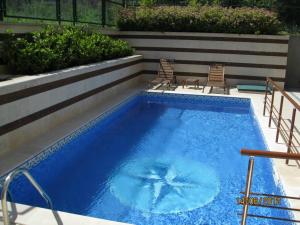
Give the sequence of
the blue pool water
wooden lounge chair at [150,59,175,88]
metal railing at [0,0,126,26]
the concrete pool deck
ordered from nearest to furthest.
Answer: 1. the concrete pool deck
2. the blue pool water
3. metal railing at [0,0,126,26]
4. wooden lounge chair at [150,59,175,88]

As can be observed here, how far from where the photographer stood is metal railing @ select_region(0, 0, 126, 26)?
7.28 m

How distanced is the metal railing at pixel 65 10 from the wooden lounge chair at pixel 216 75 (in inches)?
164

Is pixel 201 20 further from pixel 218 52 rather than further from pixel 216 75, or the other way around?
pixel 216 75

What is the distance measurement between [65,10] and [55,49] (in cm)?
287

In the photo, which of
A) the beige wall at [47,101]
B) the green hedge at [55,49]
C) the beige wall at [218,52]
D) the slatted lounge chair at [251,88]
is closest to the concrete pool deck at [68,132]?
the beige wall at [47,101]

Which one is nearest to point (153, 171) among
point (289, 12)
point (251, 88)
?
point (251, 88)

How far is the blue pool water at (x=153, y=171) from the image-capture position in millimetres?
4301

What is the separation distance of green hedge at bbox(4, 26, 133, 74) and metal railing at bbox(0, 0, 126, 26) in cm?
54

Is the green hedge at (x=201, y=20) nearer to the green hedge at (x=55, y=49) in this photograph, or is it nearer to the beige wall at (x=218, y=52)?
the beige wall at (x=218, y=52)

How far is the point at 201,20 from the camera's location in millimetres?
11766

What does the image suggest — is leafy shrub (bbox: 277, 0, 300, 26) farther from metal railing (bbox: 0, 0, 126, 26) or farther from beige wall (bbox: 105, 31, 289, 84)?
metal railing (bbox: 0, 0, 126, 26)

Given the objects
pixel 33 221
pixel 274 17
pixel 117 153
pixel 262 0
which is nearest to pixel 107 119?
pixel 117 153

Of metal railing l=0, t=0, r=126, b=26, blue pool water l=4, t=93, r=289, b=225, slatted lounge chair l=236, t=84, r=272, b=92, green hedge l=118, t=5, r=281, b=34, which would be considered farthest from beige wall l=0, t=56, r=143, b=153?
slatted lounge chair l=236, t=84, r=272, b=92

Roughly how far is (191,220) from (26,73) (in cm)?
412
